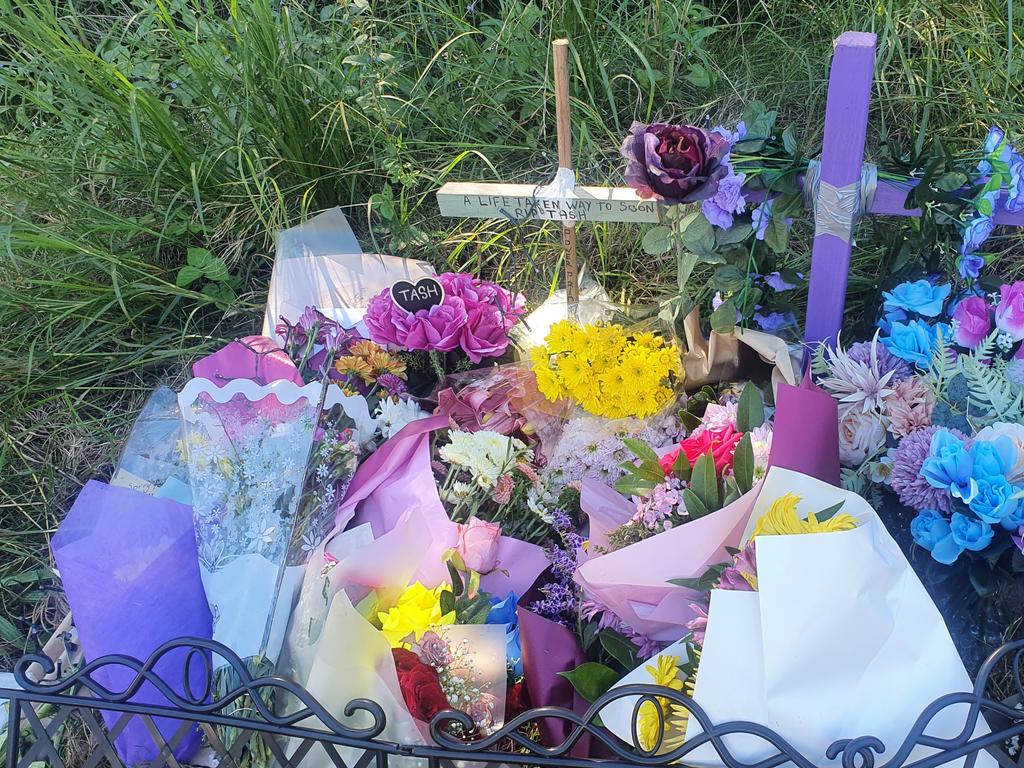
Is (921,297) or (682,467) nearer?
(682,467)

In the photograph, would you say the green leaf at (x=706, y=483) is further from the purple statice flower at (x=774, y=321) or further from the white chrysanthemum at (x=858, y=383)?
the purple statice flower at (x=774, y=321)

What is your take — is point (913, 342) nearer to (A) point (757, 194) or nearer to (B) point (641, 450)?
(A) point (757, 194)

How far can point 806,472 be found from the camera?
3.51 ft

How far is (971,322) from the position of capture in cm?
127

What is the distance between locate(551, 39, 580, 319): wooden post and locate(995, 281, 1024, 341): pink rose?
650mm

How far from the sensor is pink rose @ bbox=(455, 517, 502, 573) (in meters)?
1.23

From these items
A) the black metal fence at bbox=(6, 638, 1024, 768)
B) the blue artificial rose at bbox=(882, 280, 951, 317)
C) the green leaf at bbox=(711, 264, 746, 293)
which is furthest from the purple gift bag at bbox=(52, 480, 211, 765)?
the blue artificial rose at bbox=(882, 280, 951, 317)

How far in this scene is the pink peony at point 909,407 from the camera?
1.22 metres

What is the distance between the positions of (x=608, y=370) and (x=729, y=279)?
252mm

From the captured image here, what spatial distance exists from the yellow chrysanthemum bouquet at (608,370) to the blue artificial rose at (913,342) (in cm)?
31

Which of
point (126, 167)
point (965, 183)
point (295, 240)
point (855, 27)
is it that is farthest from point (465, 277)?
point (855, 27)

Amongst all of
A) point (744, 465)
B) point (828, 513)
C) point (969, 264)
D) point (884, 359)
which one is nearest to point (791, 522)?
point (828, 513)

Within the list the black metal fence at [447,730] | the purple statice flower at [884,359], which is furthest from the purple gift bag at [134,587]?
the purple statice flower at [884,359]

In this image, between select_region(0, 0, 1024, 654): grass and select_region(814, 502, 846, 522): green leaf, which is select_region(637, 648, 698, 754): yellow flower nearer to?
select_region(814, 502, 846, 522): green leaf
